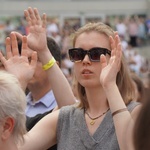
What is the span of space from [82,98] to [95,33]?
1.24ft

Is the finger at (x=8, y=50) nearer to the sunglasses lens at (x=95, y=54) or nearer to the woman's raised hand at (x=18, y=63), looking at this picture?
the woman's raised hand at (x=18, y=63)

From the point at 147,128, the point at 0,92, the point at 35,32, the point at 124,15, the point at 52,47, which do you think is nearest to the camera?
the point at 147,128

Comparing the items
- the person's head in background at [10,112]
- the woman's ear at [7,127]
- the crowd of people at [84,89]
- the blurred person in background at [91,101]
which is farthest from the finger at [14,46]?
the woman's ear at [7,127]

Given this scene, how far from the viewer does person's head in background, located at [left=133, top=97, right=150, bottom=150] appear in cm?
150

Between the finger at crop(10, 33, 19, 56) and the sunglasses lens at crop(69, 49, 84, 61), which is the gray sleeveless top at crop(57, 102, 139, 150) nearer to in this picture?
the sunglasses lens at crop(69, 49, 84, 61)

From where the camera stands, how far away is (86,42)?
3303 millimetres

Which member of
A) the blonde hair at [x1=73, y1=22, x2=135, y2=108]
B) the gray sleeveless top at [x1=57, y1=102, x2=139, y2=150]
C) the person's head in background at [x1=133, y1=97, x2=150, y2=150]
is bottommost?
the gray sleeveless top at [x1=57, y1=102, x2=139, y2=150]

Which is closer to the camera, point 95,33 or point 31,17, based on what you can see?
point 95,33

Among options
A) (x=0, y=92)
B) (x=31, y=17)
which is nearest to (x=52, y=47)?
(x=31, y=17)

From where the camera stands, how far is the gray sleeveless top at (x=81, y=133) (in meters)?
2.96

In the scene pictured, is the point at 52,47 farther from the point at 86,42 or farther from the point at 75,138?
the point at 75,138

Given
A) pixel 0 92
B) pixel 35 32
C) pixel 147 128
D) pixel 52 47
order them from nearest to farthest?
pixel 147 128, pixel 0 92, pixel 35 32, pixel 52 47

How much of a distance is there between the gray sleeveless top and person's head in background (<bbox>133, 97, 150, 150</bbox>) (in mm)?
1404

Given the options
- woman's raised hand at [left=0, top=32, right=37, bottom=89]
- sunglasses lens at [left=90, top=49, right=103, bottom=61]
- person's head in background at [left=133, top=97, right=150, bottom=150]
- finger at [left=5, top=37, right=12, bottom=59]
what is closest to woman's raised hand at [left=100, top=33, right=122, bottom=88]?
sunglasses lens at [left=90, top=49, right=103, bottom=61]
